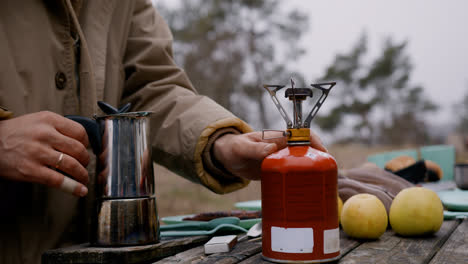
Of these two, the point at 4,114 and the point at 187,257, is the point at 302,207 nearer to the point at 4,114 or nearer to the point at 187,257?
the point at 187,257

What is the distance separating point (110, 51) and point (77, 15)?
181 millimetres

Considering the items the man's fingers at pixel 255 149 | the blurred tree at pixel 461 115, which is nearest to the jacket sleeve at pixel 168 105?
the man's fingers at pixel 255 149

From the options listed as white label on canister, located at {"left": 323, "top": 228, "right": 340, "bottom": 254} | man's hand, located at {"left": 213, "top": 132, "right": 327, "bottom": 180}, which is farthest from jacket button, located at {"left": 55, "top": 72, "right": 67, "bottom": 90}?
white label on canister, located at {"left": 323, "top": 228, "right": 340, "bottom": 254}

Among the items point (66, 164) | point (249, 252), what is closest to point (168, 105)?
point (66, 164)

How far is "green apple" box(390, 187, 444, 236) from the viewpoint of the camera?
114 centimetres

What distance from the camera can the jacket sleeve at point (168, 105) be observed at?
135 centimetres

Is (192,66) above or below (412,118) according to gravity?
above

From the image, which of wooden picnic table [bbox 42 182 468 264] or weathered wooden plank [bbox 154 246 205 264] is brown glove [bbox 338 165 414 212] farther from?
weathered wooden plank [bbox 154 246 205 264]

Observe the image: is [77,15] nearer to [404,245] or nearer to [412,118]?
[404,245]

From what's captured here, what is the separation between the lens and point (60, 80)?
51.1 inches

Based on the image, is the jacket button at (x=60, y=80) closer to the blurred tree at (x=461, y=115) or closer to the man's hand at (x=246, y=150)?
the man's hand at (x=246, y=150)

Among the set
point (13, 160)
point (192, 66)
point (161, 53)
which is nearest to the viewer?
point (13, 160)

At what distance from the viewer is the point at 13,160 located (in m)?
0.97

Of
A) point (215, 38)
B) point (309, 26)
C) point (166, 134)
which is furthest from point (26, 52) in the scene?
point (309, 26)
